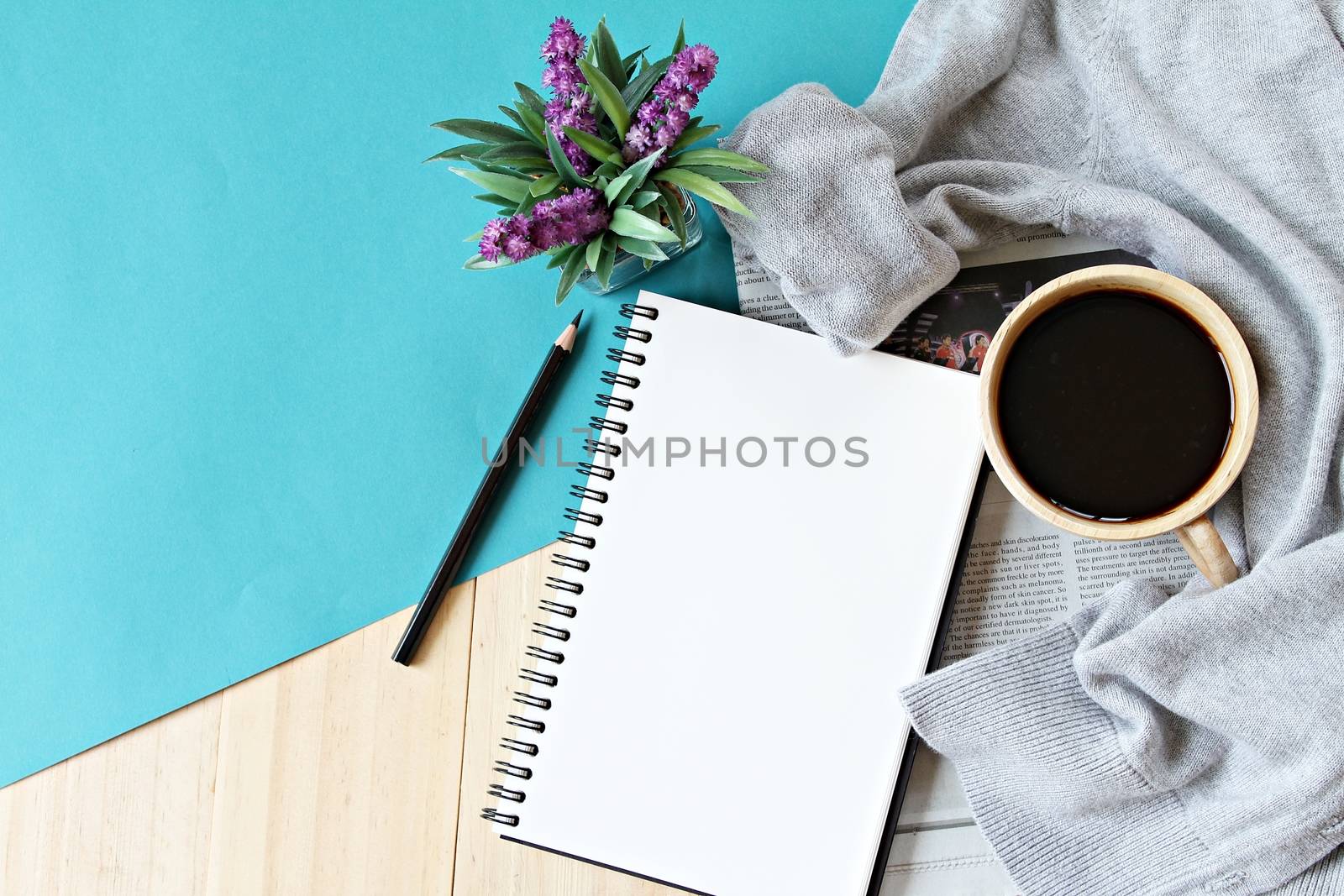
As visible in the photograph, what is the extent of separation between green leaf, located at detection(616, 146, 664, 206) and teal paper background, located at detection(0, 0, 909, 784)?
0.42 feet

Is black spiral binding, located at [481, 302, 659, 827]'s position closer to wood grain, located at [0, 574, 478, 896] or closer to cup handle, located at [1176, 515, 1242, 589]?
wood grain, located at [0, 574, 478, 896]

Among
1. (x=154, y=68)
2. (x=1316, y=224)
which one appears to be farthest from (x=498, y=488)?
(x=1316, y=224)

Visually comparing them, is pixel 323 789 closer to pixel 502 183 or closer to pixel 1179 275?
pixel 502 183

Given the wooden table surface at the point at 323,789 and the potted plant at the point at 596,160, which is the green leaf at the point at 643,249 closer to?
the potted plant at the point at 596,160

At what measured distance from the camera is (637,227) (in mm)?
502

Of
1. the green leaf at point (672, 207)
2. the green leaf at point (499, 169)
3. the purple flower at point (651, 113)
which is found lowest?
the green leaf at point (672, 207)

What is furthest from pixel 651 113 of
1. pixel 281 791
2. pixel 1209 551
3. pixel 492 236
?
pixel 281 791

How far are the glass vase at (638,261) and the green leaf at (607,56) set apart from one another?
0.08m

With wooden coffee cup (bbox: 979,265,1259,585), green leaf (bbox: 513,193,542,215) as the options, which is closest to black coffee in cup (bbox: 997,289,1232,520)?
wooden coffee cup (bbox: 979,265,1259,585)

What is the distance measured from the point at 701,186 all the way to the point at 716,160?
0.02 meters

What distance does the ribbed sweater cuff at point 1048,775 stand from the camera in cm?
55

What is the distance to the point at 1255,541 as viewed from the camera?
0.56 m

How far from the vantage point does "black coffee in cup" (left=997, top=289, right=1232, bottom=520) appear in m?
0.53

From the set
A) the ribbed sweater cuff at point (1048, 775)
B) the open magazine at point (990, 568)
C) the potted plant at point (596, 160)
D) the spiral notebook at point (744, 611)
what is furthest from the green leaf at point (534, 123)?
the ribbed sweater cuff at point (1048, 775)
